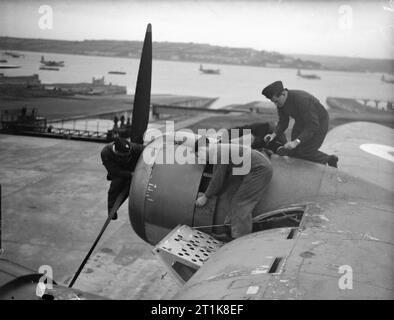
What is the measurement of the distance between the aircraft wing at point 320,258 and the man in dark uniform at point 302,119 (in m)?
0.51

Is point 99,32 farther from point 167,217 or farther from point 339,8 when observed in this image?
point 339,8

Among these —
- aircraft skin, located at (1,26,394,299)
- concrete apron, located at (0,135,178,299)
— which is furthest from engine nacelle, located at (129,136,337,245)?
concrete apron, located at (0,135,178,299)

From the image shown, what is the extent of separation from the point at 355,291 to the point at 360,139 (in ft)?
23.4

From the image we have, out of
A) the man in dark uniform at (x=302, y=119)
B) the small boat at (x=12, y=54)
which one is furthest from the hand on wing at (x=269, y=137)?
the small boat at (x=12, y=54)

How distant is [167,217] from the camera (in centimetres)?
466

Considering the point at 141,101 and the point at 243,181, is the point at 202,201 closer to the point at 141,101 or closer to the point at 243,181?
the point at 243,181

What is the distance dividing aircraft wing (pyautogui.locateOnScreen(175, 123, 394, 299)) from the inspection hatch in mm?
395

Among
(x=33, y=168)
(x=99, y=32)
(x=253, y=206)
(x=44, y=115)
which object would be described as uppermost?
(x=99, y=32)

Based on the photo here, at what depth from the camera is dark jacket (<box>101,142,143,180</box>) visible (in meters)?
4.71

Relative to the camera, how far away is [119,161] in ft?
15.7

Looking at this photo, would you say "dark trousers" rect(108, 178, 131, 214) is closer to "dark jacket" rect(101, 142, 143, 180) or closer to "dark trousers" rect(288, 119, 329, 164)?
"dark jacket" rect(101, 142, 143, 180)

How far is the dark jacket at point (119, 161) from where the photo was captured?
4.71m

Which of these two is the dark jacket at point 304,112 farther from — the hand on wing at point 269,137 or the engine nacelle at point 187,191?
the engine nacelle at point 187,191

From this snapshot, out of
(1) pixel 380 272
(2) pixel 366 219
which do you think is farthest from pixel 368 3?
(1) pixel 380 272
